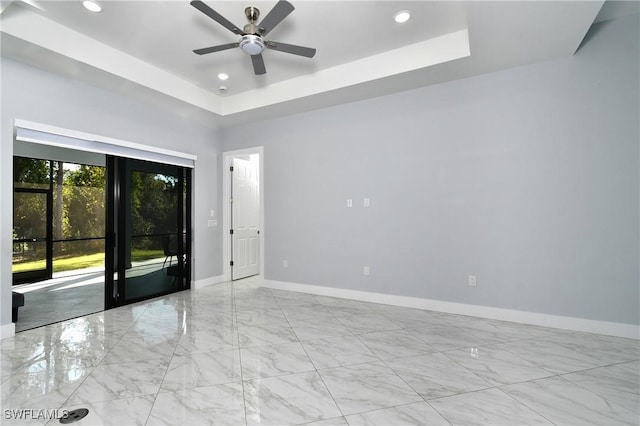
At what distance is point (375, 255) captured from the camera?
4258 mm

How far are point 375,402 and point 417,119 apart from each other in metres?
3.34

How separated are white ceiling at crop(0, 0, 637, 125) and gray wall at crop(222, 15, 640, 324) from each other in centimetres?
35

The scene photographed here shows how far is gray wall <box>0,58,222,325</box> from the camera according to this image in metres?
3.05

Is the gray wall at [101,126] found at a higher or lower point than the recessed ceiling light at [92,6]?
lower

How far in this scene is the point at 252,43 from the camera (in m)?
2.71

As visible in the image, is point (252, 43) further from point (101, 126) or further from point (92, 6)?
point (101, 126)

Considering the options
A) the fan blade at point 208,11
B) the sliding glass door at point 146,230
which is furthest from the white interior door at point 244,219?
the fan blade at point 208,11

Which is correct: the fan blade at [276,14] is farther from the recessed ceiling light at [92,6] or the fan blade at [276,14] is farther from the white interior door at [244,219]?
the white interior door at [244,219]

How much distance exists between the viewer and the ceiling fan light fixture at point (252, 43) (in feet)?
8.79

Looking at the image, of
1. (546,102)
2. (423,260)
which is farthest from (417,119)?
(423,260)

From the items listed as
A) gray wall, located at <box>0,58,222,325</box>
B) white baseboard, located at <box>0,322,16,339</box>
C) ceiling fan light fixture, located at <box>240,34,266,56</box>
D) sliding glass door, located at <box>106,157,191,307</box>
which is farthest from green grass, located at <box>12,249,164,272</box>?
ceiling fan light fixture, located at <box>240,34,266,56</box>

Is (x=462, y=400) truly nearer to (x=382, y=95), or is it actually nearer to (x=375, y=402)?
(x=375, y=402)

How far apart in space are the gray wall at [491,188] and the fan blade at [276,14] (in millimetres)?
2123

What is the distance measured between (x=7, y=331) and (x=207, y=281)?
2567 millimetres
